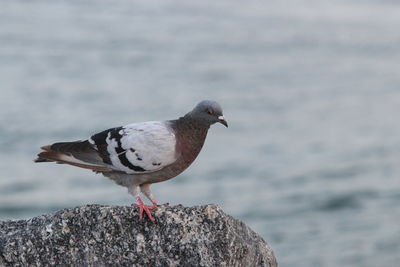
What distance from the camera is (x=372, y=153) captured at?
25.7 meters

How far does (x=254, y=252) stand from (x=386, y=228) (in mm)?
14955

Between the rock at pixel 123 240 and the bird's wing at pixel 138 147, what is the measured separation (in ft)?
2.61

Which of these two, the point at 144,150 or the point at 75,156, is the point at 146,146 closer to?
the point at 144,150

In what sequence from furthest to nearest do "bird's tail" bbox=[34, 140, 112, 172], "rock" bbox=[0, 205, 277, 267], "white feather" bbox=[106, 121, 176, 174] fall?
"bird's tail" bbox=[34, 140, 112, 172] → "white feather" bbox=[106, 121, 176, 174] → "rock" bbox=[0, 205, 277, 267]

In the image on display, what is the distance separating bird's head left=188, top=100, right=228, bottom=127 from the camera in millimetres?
7582

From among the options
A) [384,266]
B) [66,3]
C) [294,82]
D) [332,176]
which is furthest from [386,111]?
[66,3]

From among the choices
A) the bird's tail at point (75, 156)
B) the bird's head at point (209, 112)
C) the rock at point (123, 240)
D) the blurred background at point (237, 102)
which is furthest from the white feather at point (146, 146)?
the blurred background at point (237, 102)

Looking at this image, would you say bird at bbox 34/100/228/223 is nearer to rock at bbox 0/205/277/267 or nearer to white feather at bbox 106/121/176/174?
white feather at bbox 106/121/176/174

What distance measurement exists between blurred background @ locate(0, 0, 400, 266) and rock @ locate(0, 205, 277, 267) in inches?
474

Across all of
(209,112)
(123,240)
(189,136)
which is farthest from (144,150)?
(123,240)

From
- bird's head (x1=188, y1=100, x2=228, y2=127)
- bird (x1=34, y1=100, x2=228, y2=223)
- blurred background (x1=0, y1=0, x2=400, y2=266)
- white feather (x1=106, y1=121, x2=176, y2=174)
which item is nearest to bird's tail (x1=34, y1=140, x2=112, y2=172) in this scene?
bird (x1=34, y1=100, x2=228, y2=223)

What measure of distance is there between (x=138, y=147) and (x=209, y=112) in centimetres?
76

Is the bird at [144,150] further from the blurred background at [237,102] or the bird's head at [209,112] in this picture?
the blurred background at [237,102]

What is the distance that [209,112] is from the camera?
761cm
